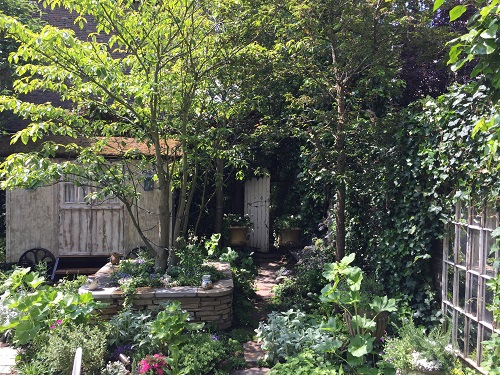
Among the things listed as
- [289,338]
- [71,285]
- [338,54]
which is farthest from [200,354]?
[338,54]

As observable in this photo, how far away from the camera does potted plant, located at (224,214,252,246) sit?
31.4 feet

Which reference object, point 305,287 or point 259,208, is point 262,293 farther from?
point 259,208

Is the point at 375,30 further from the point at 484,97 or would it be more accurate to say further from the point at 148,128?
the point at 148,128

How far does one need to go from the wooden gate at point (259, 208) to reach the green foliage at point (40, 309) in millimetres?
6163

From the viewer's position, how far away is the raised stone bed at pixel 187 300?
5078 millimetres

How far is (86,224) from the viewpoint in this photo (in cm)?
796

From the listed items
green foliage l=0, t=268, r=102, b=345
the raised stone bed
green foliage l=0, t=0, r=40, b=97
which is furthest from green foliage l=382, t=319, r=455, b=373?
green foliage l=0, t=0, r=40, b=97

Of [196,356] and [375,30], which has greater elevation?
[375,30]

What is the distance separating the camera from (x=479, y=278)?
4.02 meters

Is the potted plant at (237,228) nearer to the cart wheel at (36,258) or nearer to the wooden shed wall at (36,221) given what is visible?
the wooden shed wall at (36,221)

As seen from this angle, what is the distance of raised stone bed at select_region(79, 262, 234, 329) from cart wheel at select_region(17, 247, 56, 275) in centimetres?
307

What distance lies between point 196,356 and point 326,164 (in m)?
3.11

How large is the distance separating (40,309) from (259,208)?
667 centimetres

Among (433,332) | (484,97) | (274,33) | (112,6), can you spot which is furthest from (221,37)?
(433,332)
